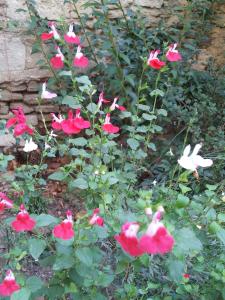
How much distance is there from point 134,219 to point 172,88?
6.95 ft

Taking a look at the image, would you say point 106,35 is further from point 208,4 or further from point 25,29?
point 208,4

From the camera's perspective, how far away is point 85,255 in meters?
1.41

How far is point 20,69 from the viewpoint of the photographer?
3.58m

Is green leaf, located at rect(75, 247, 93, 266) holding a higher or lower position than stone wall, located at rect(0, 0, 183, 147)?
higher

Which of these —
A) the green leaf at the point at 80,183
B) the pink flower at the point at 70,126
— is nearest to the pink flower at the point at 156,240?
the green leaf at the point at 80,183

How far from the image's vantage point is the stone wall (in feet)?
11.4

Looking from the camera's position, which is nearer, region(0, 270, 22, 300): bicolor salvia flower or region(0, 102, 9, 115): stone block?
region(0, 270, 22, 300): bicolor salvia flower

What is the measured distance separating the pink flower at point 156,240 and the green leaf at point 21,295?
47 cm

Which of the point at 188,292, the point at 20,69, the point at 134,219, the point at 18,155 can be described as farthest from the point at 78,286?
the point at 20,69

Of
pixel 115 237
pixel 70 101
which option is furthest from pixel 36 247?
pixel 70 101

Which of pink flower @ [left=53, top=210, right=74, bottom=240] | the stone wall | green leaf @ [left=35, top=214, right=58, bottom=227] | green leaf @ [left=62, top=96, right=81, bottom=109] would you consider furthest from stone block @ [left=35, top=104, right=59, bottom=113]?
pink flower @ [left=53, top=210, right=74, bottom=240]

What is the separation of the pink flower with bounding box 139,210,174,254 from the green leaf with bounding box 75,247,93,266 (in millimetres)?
314

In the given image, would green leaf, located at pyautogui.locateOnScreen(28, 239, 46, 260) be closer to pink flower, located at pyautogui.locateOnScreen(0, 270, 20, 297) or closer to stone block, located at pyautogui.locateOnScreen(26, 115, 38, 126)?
pink flower, located at pyautogui.locateOnScreen(0, 270, 20, 297)

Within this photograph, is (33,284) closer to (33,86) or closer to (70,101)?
(70,101)
